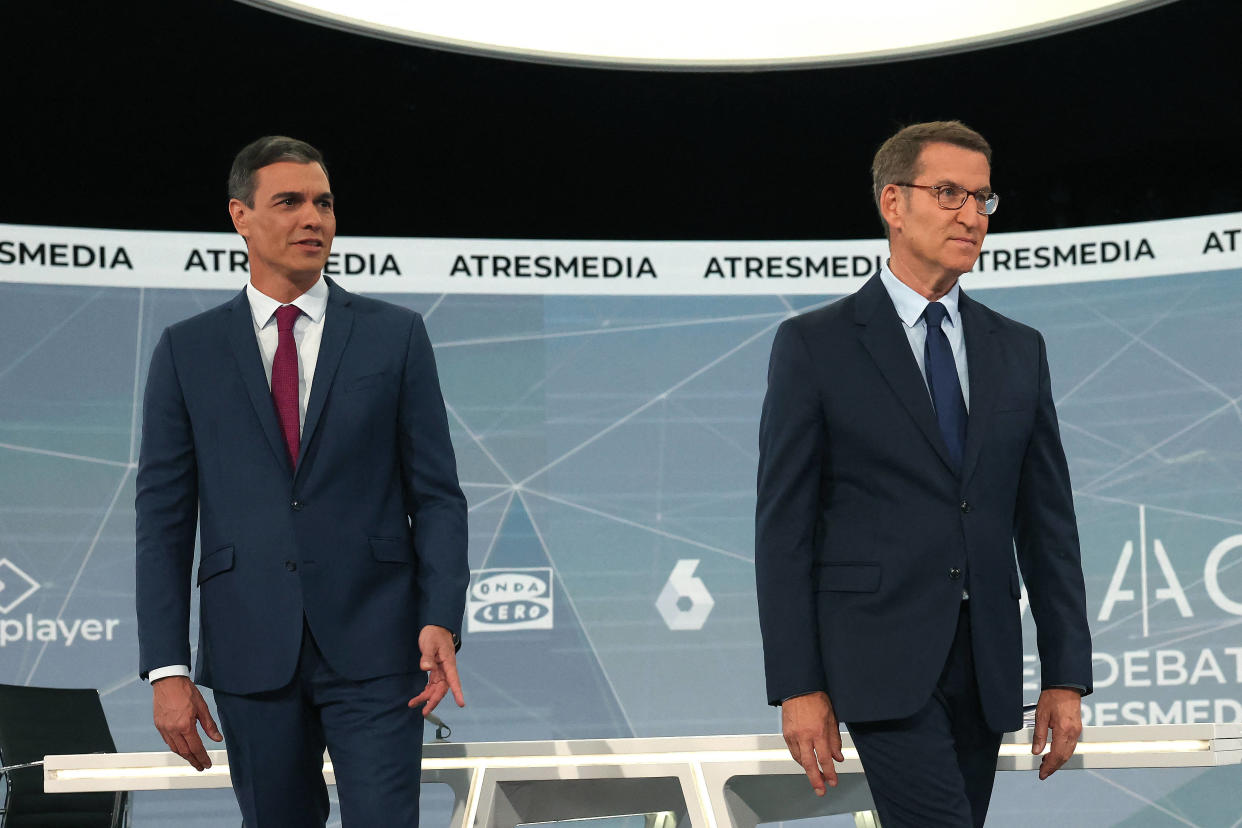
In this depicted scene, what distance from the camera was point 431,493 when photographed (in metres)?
2.32

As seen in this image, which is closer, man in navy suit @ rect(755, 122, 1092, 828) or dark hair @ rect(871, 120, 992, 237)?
man in navy suit @ rect(755, 122, 1092, 828)

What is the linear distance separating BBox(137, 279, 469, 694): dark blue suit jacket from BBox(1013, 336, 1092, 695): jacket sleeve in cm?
90

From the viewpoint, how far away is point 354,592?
223 cm

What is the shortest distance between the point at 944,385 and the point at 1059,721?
54 centimetres

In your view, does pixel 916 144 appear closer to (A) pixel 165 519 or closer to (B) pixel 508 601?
(A) pixel 165 519

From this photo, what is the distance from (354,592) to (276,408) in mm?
321

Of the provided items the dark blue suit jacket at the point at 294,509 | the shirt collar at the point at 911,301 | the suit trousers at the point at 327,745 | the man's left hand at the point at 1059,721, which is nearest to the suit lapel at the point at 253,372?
the dark blue suit jacket at the point at 294,509

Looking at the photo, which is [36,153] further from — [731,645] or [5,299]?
[731,645]

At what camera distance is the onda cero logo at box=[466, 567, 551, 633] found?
4.98 m

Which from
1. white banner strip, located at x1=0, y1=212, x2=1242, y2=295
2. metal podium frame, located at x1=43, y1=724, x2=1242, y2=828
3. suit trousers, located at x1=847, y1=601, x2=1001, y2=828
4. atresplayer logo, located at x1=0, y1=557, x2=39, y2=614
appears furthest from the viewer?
white banner strip, located at x1=0, y1=212, x2=1242, y2=295

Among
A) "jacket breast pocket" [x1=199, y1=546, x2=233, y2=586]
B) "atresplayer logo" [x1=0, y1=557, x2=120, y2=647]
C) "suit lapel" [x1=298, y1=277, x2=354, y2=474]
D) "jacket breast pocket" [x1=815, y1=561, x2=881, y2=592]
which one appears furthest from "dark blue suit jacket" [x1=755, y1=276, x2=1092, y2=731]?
"atresplayer logo" [x1=0, y1=557, x2=120, y2=647]

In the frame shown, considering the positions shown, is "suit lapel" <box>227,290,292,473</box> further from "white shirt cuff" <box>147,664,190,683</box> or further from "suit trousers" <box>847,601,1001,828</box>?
"suit trousers" <box>847,601,1001,828</box>

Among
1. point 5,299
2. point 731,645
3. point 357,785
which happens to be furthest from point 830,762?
point 5,299

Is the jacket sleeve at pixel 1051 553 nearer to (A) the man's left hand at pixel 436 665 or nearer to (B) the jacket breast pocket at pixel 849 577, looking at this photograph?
(B) the jacket breast pocket at pixel 849 577
